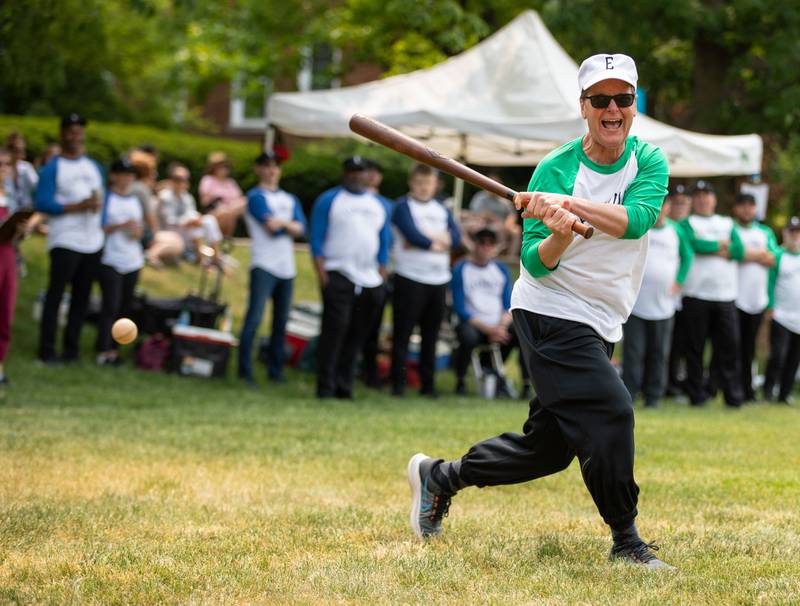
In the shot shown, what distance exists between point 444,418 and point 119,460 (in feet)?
12.3

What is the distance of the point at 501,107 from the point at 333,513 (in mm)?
8812

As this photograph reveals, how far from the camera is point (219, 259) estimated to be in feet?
48.9

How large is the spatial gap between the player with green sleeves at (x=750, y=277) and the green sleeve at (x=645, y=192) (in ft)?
31.1

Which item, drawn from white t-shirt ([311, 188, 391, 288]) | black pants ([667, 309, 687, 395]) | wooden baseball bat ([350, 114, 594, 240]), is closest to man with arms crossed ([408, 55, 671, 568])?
wooden baseball bat ([350, 114, 594, 240])

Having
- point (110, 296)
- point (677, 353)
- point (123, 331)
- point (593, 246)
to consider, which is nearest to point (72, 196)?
point (110, 296)

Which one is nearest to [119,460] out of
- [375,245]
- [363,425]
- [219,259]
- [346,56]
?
[363,425]

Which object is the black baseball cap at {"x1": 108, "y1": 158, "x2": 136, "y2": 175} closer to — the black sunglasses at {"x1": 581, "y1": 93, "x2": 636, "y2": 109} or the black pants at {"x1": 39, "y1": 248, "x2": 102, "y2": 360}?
the black pants at {"x1": 39, "y1": 248, "x2": 102, "y2": 360}

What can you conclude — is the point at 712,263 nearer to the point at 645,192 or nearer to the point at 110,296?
the point at 110,296

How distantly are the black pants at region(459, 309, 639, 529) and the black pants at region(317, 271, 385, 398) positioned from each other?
24.1ft

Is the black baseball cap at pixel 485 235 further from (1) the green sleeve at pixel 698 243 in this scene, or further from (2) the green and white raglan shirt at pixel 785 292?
(2) the green and white raglan shirt at pixel 785 292

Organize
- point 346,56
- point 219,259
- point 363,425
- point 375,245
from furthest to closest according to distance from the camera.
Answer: point 346,56 → point 219,259 → point 375,245 → point 363,425

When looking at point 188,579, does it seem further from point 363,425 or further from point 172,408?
point 172,408

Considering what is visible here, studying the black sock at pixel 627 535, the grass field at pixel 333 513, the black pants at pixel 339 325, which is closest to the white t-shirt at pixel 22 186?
the grass field at pixel 333 513

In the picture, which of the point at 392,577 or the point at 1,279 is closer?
the point at 392,577
